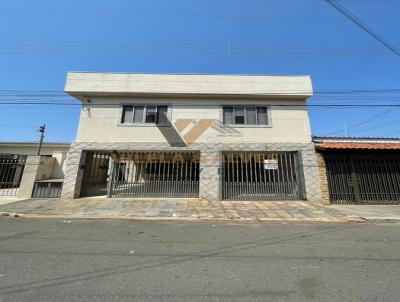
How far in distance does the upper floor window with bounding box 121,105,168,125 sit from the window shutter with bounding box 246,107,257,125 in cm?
483

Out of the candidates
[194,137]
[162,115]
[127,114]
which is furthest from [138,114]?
[194,137]

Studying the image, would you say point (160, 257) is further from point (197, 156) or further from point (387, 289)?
point (197, 156)

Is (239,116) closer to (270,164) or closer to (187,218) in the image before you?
(270,164)

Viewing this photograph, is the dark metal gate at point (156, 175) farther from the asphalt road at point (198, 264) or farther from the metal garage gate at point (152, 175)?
the asphalt road at point (198, 264)

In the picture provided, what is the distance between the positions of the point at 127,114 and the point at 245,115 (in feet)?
23.0

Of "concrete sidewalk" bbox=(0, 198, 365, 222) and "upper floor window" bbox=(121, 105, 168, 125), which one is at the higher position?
"upper floor window" bbox=(121, 105, 168, 125)

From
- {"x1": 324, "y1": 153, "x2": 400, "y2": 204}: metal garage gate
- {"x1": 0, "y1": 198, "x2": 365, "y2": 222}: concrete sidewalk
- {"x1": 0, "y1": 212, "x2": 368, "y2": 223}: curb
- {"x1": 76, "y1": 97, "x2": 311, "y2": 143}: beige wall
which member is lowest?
{"x1": 0, "y1": 212, "x2": 368, "y2": 223}: curb

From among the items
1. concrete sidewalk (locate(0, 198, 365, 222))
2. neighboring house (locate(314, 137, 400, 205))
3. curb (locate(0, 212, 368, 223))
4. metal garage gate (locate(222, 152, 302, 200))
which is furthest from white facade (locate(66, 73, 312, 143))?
curb (locate(0, 212, 368, 223))

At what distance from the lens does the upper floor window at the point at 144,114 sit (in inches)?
464

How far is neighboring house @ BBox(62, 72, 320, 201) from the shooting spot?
11.0 m

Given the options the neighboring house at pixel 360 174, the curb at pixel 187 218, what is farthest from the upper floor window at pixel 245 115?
the curb at pixel 187 218

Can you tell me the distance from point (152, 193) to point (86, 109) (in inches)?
247

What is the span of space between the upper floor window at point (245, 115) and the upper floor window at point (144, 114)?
3.65m

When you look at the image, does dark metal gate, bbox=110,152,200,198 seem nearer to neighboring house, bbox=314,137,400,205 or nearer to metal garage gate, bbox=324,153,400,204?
neighboring house, bbox=314,137,400,205
